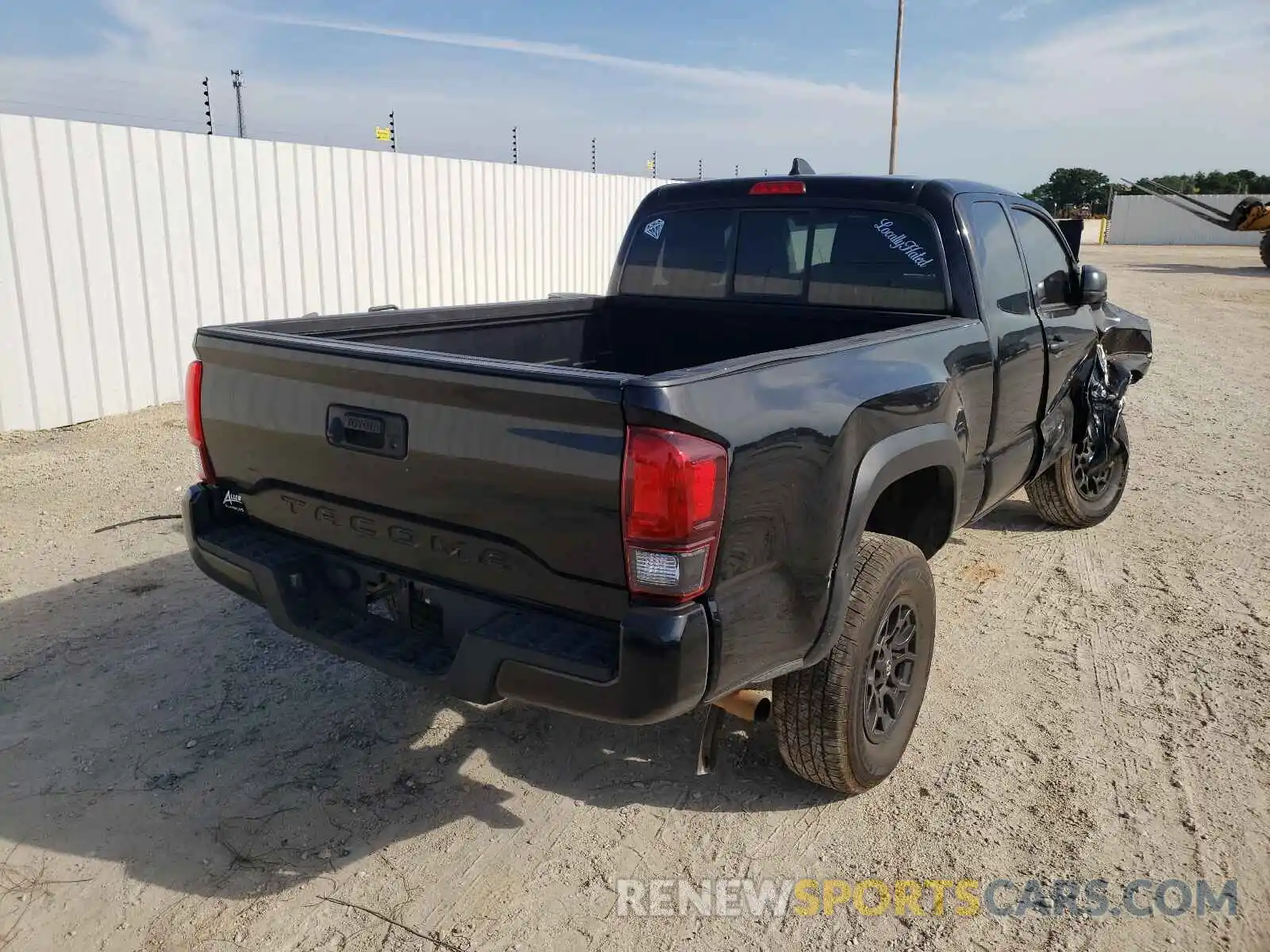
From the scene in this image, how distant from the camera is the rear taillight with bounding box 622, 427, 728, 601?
2.08 metres

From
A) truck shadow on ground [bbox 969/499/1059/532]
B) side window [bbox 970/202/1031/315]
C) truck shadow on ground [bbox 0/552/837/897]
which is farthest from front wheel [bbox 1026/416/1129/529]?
truck shadow on ground [bbox 0/552/837/897]

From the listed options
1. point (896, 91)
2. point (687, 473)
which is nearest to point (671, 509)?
point (687, 473)

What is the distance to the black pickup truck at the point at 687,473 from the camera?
2170mm

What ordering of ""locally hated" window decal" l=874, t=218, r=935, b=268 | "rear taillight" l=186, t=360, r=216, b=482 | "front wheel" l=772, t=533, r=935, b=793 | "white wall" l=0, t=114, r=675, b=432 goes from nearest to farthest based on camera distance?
"front wheel" l=772, t=533, r=935, b=793 → "rear taillight" l=186, t=360, r=216, b=482 → ""locally hated" window decal" l=874, t=218, r=935, b=268 → "white wall" l=0, t=114, r=675, b=432

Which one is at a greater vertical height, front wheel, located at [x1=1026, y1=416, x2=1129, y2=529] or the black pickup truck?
the black pickup truck

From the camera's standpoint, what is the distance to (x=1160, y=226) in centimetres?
5000

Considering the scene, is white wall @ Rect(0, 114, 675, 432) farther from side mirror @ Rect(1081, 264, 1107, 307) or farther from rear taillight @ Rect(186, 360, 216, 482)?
side mirror @ Rect(1081, 264, 1107, 307)

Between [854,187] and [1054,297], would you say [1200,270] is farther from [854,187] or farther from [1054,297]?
[854,187]

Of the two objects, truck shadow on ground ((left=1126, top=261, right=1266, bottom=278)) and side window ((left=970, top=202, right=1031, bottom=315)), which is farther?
truck shadow on ground ((left=1126, top=261, right=1266, bottom=278))

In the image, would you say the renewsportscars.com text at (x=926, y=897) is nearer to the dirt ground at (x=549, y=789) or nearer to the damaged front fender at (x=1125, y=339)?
the dirt ground at (x=549, y=789)

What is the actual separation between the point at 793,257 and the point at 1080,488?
8.54ft

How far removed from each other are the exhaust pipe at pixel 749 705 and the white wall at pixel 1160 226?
5401 cm

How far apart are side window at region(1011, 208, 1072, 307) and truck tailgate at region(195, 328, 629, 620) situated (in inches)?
117

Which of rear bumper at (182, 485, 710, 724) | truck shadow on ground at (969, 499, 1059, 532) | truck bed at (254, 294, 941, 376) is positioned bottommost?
truck shadow on ground at (969, 499, 1059, 532)
